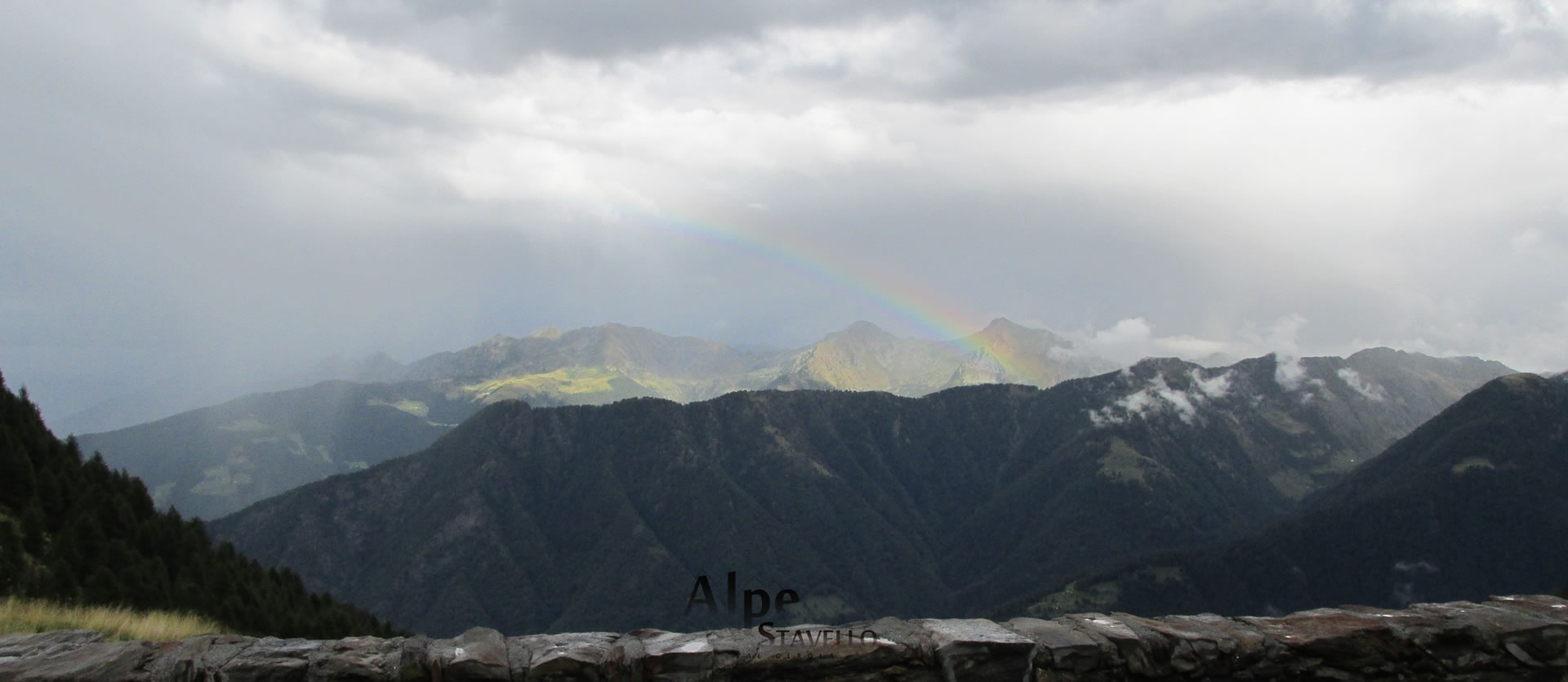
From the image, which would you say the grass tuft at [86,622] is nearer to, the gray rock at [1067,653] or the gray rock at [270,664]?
the gray rock at [270,664]

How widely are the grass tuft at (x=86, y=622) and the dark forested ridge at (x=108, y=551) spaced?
5.52m

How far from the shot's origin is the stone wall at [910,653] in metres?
10.2

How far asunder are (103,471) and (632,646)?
146 feet

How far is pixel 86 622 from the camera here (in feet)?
50.1

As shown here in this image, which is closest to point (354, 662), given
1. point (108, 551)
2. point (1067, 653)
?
point (1067, 653)

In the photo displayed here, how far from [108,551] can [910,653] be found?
3244cm


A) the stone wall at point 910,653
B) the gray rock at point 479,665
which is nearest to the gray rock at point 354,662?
the stone wall at point 910,653

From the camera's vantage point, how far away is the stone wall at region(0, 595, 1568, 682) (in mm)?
10172

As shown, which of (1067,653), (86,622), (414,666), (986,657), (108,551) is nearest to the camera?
(414,666)

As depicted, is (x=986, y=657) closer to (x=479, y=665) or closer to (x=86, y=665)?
(x=479, y=665)

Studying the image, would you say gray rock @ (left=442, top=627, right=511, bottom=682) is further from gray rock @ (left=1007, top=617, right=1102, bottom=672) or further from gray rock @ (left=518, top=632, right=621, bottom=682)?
gray rock @ (left=1007, top=617, right=1102, bottom=672)

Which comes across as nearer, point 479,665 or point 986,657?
point 479,665

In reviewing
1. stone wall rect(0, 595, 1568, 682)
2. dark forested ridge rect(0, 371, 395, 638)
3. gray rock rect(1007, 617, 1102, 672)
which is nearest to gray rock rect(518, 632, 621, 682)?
stone wall rect(0, 595, 1568, 682)

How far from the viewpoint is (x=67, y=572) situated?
25453 mm
